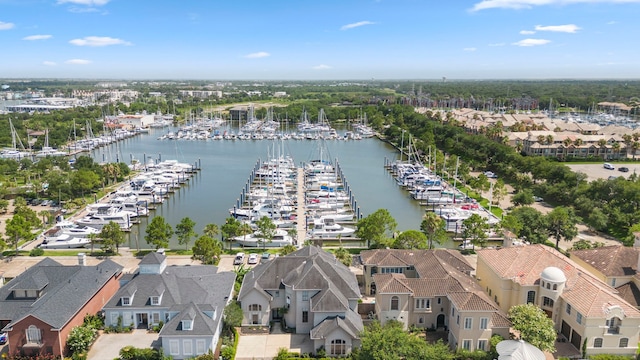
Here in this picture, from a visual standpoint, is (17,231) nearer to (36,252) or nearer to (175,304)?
(36,252)

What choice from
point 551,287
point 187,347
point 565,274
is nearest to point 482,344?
point 551,287

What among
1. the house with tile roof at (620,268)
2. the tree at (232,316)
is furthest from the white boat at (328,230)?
the house with tile roof at (620,268)

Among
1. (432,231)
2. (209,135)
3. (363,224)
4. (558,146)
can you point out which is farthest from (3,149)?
(558,146)

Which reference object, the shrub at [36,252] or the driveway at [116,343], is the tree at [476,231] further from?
the shrub at [36,252]

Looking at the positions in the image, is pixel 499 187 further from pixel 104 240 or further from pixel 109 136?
pixel 109 136

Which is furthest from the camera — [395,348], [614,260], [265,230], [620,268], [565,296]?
[265,230]
